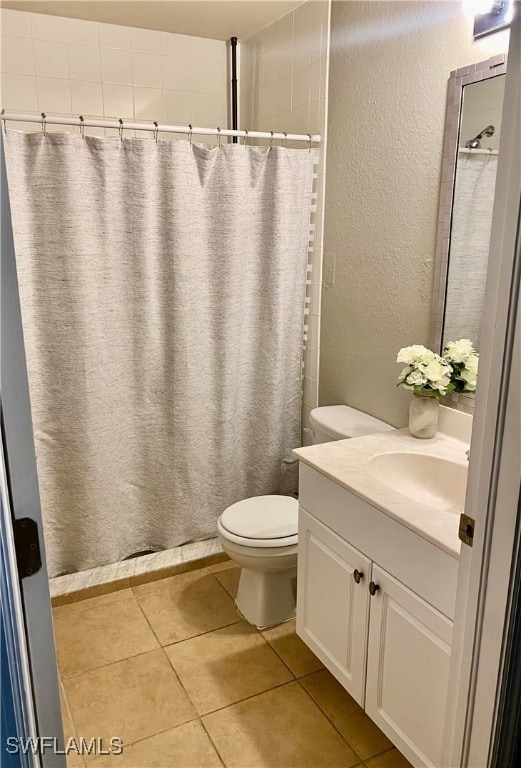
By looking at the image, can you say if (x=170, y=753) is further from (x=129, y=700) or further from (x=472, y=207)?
(x=472, y=207)

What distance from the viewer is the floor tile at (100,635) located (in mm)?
2096

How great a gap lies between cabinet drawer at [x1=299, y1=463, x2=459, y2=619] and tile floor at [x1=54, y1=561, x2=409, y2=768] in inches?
25.1

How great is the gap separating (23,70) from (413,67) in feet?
5.56

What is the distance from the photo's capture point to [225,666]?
6.78 ft

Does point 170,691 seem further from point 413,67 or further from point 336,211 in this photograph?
point 413,67

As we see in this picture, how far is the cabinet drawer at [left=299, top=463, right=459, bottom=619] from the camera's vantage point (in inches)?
53.4

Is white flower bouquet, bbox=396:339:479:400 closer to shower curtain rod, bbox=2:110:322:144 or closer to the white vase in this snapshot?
the white vase

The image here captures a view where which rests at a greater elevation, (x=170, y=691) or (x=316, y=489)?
(x=316, y=489)

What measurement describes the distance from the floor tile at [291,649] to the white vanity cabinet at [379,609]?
0.22 metres

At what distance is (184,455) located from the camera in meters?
2.61

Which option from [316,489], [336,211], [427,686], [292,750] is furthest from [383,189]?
[292,750]

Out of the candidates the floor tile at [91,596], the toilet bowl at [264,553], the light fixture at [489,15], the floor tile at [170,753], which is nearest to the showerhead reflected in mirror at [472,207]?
the light fixture at [489,15]

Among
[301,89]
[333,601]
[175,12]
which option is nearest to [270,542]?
[333,601]

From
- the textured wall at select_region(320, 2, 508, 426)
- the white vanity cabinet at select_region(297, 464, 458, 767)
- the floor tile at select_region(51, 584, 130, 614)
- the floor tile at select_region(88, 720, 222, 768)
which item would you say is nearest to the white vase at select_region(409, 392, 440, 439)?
the textured wall at select_region(320, 2, 508, 426)
